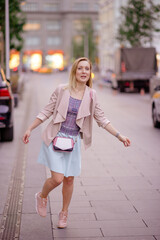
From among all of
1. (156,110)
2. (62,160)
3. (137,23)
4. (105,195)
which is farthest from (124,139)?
(137,23)

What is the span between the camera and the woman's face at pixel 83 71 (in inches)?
214

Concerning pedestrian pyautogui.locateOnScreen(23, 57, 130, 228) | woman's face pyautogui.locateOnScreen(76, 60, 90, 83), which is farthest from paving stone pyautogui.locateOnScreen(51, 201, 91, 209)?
woman's face pyautogui.locateOnScreen(76, 60, 90, 83)

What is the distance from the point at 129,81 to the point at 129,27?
8580mm

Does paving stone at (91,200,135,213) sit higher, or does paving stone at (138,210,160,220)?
paving stone at (138,210,160,220)

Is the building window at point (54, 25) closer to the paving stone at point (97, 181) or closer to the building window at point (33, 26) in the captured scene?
the building window at point (33, 26)

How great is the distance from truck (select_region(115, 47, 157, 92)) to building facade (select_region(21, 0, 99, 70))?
328ft

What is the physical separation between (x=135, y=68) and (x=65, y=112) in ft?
105

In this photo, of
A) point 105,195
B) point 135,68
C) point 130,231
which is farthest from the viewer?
point 135,68

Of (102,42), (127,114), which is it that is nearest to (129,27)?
(127,114)

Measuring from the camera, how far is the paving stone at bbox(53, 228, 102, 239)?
539 cm

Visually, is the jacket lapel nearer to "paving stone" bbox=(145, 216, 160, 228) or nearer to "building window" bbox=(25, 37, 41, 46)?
"paving stone" bbox=(145, 216, 160, 228)

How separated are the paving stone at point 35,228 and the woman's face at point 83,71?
150 centimetres

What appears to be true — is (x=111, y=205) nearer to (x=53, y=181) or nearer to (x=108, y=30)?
(x=53, y=181)

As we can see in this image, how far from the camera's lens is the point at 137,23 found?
41156mm
